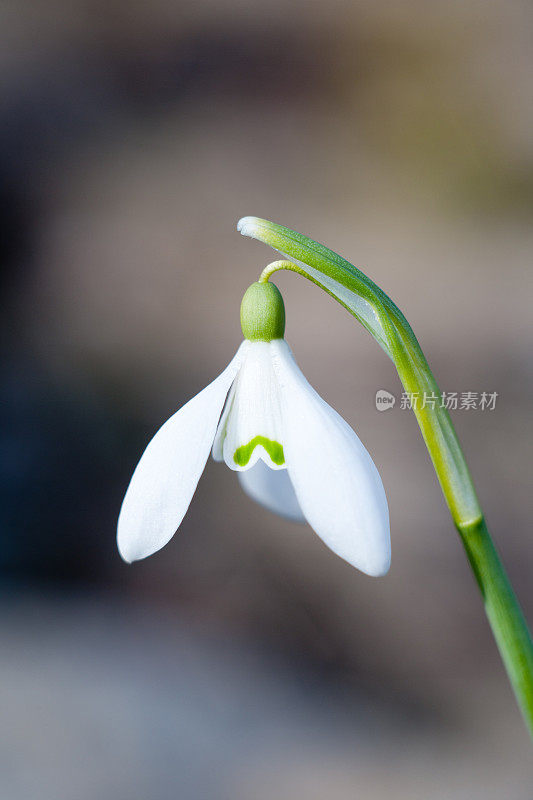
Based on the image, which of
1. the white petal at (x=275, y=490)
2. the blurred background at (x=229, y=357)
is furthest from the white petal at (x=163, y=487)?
the blurred background at (x=229, y=357)

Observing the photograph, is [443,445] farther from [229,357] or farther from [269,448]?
[229,357]

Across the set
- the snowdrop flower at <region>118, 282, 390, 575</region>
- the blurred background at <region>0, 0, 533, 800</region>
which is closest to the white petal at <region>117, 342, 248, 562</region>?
the snowdrop flower at <region>118, 282, 390, 575</region>

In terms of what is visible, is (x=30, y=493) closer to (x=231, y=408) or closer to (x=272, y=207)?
(x=272, y=207)

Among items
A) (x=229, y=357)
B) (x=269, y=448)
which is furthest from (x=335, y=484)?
(x=229, y=357)

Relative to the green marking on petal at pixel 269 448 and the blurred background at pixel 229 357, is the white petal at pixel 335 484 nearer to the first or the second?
the green marking on petal at pixel 269 448

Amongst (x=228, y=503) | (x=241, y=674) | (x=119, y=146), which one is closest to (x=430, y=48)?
(x=119, y=146)

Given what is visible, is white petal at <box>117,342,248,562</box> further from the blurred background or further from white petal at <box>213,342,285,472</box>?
the blurred background
